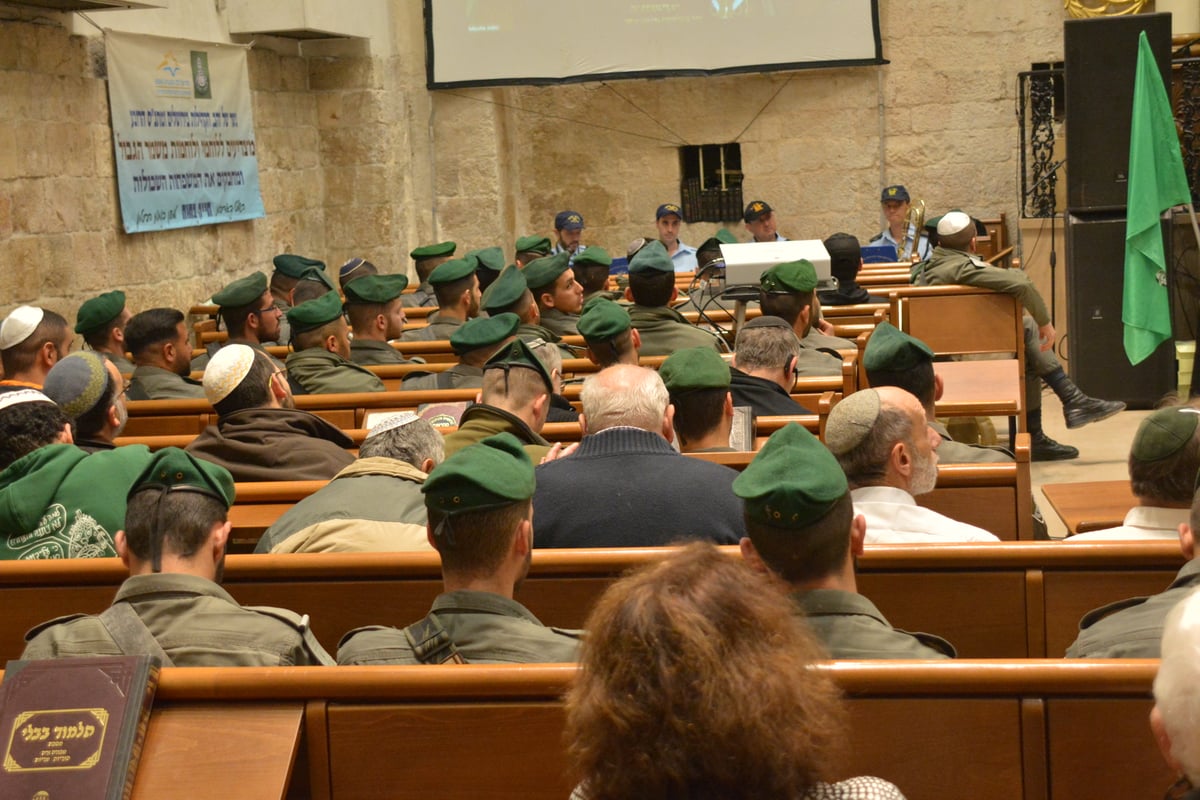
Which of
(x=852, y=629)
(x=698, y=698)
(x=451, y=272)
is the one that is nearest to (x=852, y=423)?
(x=852, y=629)

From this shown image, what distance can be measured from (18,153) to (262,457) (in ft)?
12.1

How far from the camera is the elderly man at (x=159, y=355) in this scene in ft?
16.2

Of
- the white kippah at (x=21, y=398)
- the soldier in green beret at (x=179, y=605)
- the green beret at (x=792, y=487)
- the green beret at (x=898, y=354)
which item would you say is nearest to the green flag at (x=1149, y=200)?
the green beret at (x=898, y=354)

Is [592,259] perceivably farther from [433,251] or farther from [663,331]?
[663,331]

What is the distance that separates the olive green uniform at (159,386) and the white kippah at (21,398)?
176cm

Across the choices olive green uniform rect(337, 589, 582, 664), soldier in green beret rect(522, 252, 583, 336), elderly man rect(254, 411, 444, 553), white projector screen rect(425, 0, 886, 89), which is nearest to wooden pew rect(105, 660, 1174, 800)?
olive green uniform rect(337, 589, 582, 664)

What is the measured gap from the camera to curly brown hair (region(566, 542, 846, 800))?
3.85 ft

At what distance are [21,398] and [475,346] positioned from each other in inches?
69.8

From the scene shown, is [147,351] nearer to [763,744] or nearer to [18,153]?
[18,153]

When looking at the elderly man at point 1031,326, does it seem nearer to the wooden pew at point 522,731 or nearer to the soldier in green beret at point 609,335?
the soldier in green beret at point 609,335

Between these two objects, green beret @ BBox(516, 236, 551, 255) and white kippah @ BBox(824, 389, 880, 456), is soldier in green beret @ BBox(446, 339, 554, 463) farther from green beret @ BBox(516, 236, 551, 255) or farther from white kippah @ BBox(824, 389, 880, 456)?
green beret @ BBox(516, 236, 551, 255)

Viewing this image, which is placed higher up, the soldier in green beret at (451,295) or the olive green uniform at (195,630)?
the soldier in green beret at (451,295)

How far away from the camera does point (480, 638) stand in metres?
2.00

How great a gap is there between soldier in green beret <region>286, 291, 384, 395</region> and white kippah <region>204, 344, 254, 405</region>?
1203 millimetres
